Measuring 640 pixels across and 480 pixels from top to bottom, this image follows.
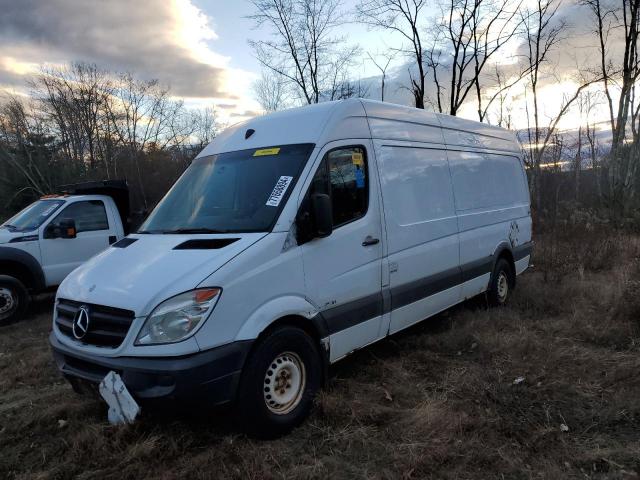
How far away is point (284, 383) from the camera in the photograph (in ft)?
11.7

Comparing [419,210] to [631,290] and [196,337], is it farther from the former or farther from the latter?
[631,290]

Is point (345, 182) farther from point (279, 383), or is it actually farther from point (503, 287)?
point (503, 287)

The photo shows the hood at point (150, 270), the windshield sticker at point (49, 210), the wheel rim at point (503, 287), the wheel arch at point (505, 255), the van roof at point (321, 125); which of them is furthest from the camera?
the windshield sticker at point (49, 210)

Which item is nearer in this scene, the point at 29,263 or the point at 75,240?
the point at 29,263

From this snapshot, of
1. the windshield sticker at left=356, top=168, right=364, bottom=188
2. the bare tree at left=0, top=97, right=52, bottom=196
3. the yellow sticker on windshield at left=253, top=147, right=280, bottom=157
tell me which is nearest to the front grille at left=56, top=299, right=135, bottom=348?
the yellow sticker on windshield at left=253, top=147, right=280, bottom=157

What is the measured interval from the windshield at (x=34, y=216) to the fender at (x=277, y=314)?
5902mm

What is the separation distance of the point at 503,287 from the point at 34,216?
→ 7.48m

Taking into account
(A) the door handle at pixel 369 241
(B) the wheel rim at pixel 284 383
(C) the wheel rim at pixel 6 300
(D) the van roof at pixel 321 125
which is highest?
→ (D) the van roof at pixel 321 125

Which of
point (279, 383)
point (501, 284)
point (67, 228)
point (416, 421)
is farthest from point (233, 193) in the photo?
point (67, 228)

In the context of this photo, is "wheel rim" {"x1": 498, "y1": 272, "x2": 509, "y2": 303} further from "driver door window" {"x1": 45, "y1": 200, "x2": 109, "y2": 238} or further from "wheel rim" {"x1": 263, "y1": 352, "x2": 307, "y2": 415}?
"driver door window" {"x1": 45, "y1": 200, "x2": 109, "y2": 238}

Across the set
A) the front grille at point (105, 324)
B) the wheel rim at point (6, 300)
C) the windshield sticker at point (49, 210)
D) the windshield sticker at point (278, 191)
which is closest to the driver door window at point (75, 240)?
the windshield sticker at point (49, 210)

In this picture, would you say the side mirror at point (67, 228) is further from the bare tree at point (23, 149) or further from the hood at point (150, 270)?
the bare tree at point (23, 149)

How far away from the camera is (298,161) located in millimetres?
3928

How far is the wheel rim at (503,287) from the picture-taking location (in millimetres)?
6953
